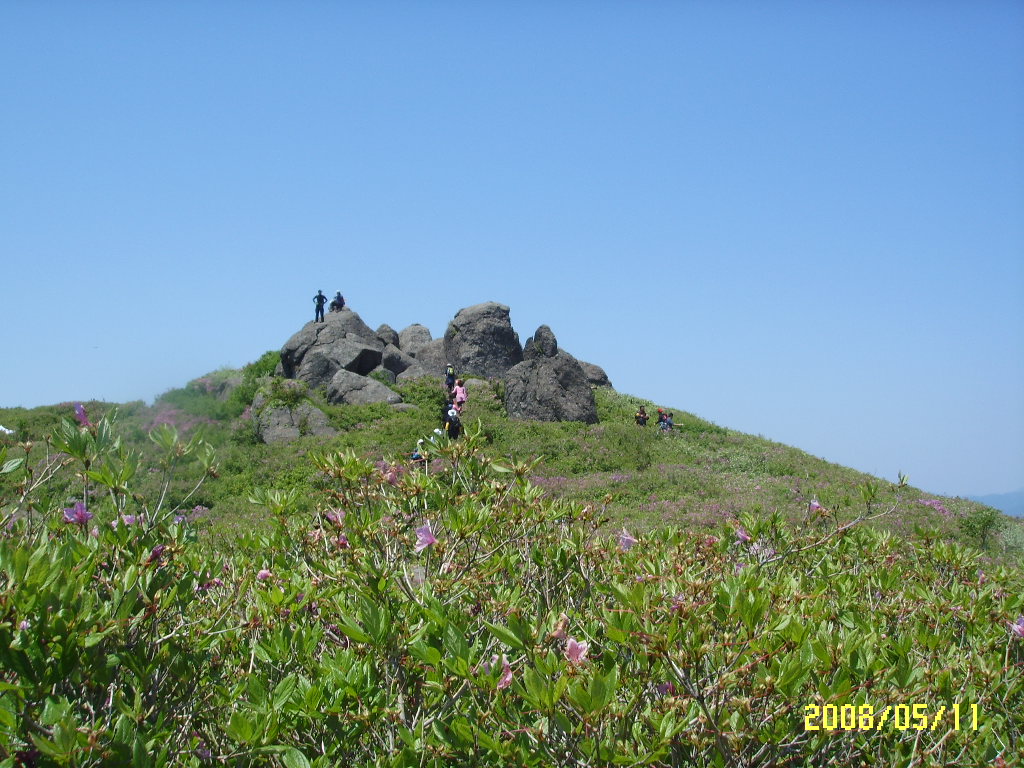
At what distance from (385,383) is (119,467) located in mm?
27202

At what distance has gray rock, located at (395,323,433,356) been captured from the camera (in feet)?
123

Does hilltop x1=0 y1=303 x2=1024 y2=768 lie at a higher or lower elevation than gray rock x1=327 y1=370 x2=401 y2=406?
lower

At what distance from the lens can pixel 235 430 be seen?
24047mm

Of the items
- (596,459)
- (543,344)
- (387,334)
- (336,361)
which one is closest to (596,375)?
(543,344)

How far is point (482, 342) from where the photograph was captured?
32562 millimetres

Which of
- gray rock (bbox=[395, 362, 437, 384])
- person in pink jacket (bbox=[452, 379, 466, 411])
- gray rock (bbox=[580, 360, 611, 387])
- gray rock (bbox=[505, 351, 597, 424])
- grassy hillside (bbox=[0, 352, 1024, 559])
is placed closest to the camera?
grassy hillside (bbox=[0, 352, 1024, 559])

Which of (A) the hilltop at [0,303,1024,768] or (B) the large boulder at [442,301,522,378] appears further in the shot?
(B) the large boulder at [442,301,522,378]

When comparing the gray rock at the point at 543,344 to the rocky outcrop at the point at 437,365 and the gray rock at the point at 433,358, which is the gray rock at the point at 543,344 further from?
the gray rock at the point at 433,358

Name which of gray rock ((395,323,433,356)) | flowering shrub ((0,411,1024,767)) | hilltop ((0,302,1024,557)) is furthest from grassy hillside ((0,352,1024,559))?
flowering shrub ((0,411,1024,767))

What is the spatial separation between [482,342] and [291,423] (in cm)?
1102

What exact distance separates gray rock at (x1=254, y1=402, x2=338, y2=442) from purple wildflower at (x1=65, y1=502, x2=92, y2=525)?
20.0m

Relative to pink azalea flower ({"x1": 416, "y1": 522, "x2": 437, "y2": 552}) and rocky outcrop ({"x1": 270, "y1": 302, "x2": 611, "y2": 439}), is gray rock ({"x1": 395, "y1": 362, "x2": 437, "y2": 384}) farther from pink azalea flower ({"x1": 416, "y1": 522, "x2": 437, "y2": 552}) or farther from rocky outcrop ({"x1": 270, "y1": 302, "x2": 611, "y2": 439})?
pink azalea flower ({"x1": 416, "y1": 522, "x2": 437, "y2": 552})

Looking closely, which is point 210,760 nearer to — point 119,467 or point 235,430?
point 119,467

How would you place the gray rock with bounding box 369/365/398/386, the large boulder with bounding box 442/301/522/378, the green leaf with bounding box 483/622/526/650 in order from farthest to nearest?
1. the large boulder with bounding box 442/301/522/378
2. the gray rock with bounding box 369/365/398/386
3. the green leaf with bounding box 483/622/526/650
